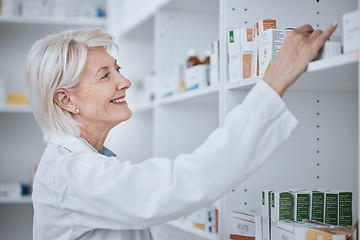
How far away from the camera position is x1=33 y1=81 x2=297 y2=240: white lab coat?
1118 mm

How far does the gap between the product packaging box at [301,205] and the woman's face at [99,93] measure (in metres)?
0.58

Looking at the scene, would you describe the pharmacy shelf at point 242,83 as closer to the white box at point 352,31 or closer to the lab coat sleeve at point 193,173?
the lab coat sleeve at point 193,173

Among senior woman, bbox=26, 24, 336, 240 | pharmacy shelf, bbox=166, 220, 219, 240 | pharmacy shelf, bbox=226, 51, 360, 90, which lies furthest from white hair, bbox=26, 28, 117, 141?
pharmacy shelf, bbox=226, 51, 360, 90

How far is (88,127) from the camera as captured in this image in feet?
5.16

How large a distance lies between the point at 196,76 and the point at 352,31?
0.96m

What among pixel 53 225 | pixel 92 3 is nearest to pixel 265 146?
pixel 53 225

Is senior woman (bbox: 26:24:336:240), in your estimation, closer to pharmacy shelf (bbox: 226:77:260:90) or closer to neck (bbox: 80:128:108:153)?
neck (bbox: 80:128:108:153)

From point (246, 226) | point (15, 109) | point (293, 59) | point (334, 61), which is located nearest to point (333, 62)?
point (334, 61)

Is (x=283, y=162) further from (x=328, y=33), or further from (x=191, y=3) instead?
(x=191, y=3)

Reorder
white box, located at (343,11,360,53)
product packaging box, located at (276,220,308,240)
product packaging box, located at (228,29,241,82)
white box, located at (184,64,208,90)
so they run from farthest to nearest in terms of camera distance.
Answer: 1. white box, located at (184,64,208,90)
2. product packaging box, located at (228,29,241,82)
3. product packaging box, located at (276,220,308,240)
4. white box, located at (343,11,360,53)

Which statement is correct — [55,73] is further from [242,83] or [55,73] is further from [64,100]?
[242,83]

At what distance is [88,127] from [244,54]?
0.54 metres

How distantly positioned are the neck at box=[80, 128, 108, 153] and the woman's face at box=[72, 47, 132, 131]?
0.02 meters

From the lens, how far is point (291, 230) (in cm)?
125
